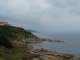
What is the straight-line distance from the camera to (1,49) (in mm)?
24719

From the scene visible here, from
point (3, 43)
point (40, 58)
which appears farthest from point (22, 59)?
point (3, 43)

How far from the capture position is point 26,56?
78.3 feet

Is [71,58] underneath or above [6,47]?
underneath

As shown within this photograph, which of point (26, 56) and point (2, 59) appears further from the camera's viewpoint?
point (26, 56)

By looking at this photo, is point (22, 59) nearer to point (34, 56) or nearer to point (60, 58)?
point (34, 56)

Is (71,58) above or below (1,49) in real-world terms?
below

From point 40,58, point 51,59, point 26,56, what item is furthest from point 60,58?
point 26,56

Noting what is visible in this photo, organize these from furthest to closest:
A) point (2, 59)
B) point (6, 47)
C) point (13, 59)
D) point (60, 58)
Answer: point (60, 58) < point (6, 47) < point (13, 59) < point (2, 59)

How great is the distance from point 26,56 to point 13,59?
2.98 m

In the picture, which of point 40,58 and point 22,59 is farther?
point 40,58

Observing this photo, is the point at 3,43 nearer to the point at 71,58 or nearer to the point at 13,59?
the point at 13,59

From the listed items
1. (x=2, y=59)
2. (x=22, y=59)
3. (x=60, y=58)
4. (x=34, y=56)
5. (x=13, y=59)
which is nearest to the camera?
(x=2, y=59)

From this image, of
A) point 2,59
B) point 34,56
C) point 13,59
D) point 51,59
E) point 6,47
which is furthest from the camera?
point 51,59

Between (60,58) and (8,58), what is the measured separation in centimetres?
1331
